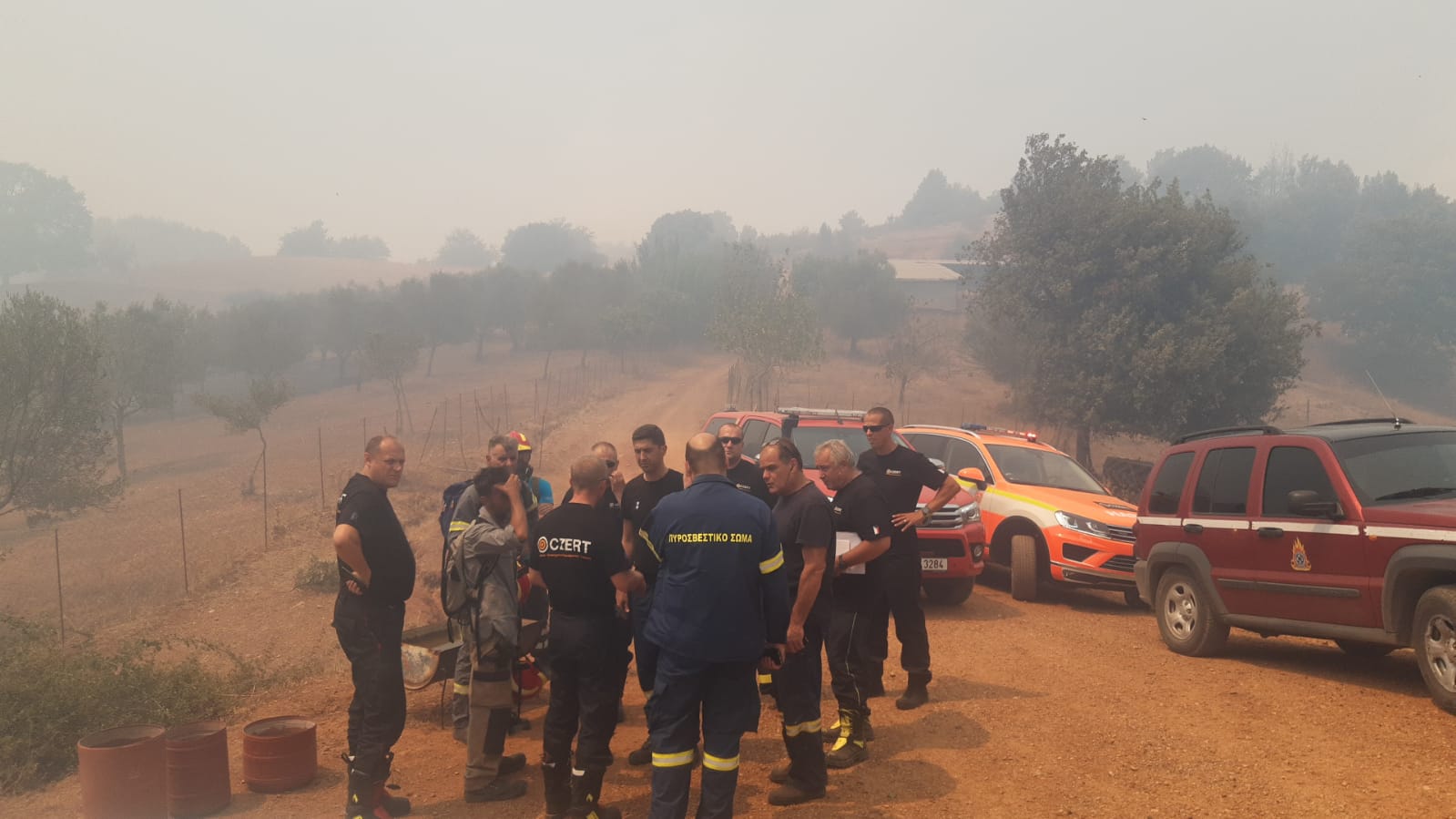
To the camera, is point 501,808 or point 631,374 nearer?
point 501,808

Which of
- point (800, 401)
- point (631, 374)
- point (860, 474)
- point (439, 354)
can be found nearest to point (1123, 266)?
point (800, 401)

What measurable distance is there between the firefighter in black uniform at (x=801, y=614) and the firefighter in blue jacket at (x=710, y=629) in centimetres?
51

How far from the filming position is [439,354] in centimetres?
7006

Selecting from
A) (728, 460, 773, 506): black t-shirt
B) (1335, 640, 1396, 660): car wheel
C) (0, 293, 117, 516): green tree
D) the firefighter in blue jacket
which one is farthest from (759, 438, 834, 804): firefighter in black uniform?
(0, 293, 117, 516): green tree

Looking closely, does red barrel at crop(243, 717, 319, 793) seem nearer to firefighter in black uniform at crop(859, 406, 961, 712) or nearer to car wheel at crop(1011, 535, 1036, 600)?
firefighter in black uniform at crop(859, 406, 961, 712)

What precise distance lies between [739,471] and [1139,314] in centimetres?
2745

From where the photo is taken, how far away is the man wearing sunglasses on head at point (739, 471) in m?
7.15

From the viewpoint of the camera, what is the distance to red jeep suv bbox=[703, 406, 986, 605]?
10.1 m

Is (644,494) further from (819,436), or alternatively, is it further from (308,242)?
(308,242)

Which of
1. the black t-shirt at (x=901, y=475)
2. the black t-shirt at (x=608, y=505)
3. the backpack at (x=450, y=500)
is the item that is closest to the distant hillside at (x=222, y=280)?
the backpack at (x=450, y=500)

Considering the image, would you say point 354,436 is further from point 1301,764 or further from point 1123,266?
point 1301,764

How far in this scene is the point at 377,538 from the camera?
17.1 ft

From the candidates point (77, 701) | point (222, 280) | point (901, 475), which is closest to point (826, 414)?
point (901, 475)

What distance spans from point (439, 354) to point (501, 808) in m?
68.1
